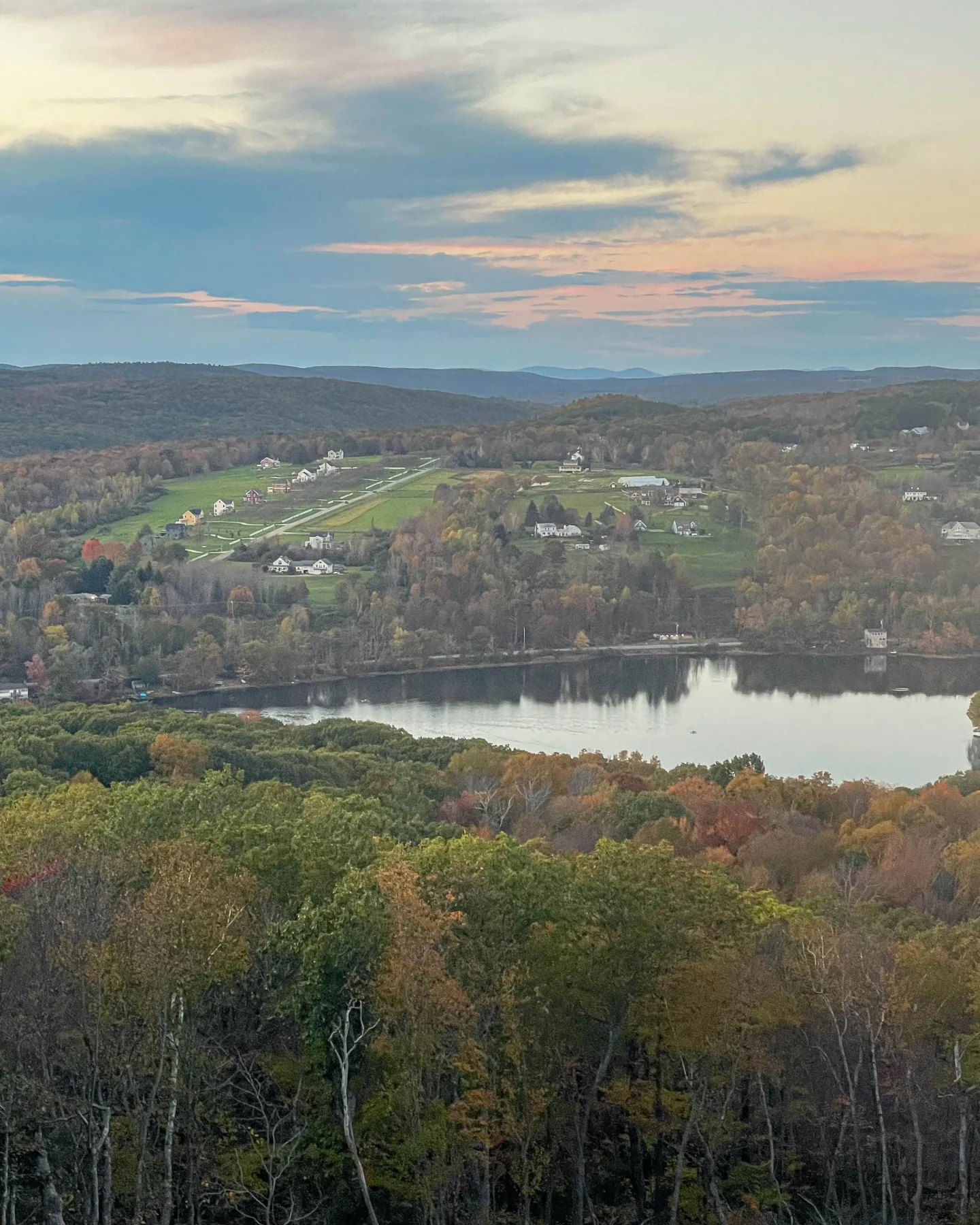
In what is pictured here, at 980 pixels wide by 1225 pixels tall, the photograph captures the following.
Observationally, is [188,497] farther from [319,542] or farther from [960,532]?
[960,532]

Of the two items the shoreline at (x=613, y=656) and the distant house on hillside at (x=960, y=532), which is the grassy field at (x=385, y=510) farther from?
the distant house on hillside at (x=960, y=532)

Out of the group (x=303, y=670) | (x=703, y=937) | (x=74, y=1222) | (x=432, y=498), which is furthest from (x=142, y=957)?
(x=432, y=498)

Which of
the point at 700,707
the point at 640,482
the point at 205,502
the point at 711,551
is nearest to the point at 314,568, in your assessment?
the point at 205,502

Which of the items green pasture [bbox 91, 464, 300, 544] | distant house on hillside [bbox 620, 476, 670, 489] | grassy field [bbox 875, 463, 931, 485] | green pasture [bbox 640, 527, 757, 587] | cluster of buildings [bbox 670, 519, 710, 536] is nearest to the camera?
green pasture [bbox 640, 527, 757, 587]

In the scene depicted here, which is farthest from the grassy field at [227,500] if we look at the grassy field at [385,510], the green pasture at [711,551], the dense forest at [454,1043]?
the dense forest at [454,1043]

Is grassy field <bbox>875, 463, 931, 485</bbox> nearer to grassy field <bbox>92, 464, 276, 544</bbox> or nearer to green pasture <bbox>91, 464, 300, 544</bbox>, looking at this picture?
green pasture <bbox>91, 464, 300, 544</bbox>

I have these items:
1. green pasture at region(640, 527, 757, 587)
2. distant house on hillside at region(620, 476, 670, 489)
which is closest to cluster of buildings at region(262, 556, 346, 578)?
green pasture at region(640, 527, 757, 587)
